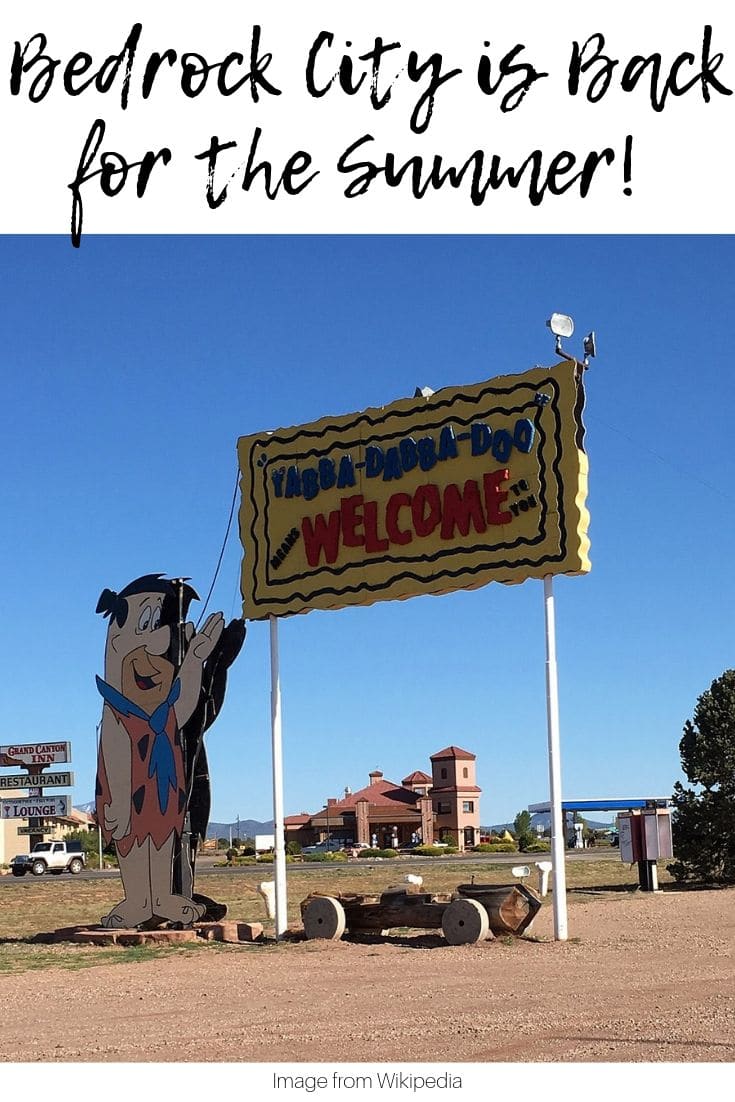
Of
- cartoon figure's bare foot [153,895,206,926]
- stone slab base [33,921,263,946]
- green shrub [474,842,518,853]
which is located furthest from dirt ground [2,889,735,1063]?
green shrub [474,842,518,853]

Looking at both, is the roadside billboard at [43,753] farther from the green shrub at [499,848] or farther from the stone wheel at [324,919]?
the stone wheel at [324,919]

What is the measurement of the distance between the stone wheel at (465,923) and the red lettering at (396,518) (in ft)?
17.8

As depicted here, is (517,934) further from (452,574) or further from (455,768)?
(455,768)

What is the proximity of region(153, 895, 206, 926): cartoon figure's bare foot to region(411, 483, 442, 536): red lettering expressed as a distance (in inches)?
270

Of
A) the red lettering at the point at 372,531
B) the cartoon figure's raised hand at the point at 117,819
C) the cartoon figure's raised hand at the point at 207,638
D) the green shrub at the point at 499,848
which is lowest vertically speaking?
the green shrub at the point at 499,848

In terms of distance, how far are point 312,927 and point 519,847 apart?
4958 cm

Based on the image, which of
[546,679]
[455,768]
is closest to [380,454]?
[546,679]

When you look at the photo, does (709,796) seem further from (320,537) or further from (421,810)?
(421,810)

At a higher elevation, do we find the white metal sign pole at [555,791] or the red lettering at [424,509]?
the red lettering at [424,509]

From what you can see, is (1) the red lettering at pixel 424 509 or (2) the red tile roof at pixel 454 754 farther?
(2) the red tile roof at pixel 454 754

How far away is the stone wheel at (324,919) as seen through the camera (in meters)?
18.9

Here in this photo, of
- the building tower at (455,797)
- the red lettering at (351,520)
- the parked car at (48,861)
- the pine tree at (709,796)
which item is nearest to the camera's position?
the red lettering at (351,520)

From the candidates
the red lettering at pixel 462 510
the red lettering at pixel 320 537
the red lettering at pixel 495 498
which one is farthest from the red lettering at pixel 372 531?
the red lettering at pixel 495 498

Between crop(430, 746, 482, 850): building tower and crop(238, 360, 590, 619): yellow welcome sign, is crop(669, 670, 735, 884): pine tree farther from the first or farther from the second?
crop(430, 746, 482, 850): building tower
